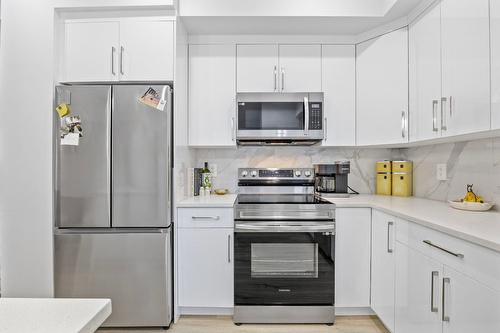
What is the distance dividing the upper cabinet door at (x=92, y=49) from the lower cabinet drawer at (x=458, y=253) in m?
2.16

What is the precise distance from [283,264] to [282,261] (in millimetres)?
23

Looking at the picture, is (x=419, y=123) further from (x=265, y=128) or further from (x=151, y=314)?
(x=151, y=314)

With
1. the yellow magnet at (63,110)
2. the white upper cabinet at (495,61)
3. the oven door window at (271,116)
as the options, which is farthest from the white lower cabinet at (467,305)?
the yellow magnet at (63,110)

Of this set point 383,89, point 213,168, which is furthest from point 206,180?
point 383,89

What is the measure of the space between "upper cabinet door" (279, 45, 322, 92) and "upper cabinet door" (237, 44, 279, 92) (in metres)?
0.08

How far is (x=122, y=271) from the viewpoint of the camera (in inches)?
84.4

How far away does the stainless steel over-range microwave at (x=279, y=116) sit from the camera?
252 cm

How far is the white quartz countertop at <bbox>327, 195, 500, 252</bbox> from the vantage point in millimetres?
1201

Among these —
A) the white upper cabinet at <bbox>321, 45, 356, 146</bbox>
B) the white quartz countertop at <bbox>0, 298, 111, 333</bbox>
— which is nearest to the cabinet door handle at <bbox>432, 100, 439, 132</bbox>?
the white upper cabinet at <bbox>321, 45, 356, 146</bbox>

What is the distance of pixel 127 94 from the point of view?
2131mm

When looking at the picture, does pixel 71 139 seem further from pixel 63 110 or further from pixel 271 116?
pixel 271 116

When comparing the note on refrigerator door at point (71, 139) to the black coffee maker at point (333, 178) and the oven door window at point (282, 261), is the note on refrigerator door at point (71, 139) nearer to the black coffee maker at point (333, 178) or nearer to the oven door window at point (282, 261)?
the oven door window at point (282, 261)

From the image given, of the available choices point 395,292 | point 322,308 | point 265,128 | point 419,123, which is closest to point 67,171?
point 265,128

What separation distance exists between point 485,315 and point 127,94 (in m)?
2.20
